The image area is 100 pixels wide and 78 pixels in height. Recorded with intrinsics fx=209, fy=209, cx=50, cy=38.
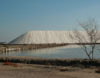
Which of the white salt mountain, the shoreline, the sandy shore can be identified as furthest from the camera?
the white salt mountain

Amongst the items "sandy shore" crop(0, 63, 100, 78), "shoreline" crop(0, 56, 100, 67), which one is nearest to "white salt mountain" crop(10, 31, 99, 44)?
"shoreline" crop(0, 56, 100, 67)

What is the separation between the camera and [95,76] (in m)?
10.5

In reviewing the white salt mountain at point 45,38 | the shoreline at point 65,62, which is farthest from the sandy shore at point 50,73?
the white salt mountain at point 45,38

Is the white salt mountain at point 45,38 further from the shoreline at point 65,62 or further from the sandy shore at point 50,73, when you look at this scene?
the sandy shore at point 50,73

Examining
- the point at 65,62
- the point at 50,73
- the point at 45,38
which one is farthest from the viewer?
the point at 45,38

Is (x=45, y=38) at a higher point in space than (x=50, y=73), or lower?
higher

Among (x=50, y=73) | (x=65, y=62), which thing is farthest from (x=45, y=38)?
(x=50, y=73)

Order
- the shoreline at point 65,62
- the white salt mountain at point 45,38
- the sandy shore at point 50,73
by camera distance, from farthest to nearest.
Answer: the white salt mountain at point 45,38
the shoreline at point 65,62
the sandy shore at point 50,73

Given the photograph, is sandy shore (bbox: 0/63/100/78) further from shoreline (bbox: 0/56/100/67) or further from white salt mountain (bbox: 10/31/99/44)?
white salt mountain (bbox: 10/31/99/44)

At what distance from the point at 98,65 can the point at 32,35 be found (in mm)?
71711

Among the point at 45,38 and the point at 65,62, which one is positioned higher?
the point at 45,38

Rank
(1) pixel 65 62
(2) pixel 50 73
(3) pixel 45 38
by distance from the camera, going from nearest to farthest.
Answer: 1. (2) pixel 50 73
2. (1) pixel 65 62
3. (3) pixel 45 38

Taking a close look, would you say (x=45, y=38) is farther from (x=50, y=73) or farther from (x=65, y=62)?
(x=50, y=73)

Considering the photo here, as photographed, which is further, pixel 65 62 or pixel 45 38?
pixel 45 38
